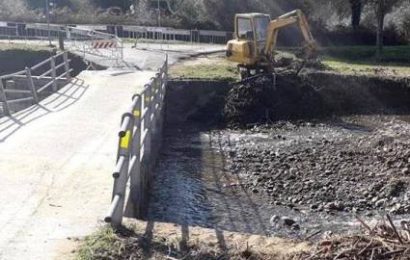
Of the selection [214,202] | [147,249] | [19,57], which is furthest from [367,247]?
[19,57]

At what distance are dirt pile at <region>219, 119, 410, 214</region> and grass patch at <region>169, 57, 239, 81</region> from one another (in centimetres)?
494

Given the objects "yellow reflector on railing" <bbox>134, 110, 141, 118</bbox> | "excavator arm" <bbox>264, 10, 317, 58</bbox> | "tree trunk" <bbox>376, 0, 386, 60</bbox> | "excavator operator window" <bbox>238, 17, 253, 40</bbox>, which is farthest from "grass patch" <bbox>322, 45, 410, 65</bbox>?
"yellow reflector on railing" <bbox>134, 110, 141, 118</bbox>

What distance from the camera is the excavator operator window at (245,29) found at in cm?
2212

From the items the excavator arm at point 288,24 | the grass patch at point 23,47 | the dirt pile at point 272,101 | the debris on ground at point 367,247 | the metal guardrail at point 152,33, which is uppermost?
the excavator arm at point 288,24

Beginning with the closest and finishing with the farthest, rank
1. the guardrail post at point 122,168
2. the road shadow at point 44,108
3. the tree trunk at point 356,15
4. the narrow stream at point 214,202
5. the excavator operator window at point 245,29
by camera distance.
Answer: the guardrail post at point 122,168, the narrow stream at point 214,202, the road shadow at point 44,108, the excavator operator window at point 245,29, the tree trunk at point 356,15

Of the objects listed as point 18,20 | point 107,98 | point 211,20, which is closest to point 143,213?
point 107,98

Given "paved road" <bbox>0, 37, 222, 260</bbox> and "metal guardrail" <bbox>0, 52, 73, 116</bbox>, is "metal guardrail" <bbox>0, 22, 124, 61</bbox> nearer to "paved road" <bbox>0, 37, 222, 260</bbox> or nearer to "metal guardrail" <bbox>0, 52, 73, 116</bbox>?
"metal guardrail" <bbox>0, 52, 73, 116</bbox>

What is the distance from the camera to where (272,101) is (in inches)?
853

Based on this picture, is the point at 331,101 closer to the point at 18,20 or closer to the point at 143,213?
the point at 143,213

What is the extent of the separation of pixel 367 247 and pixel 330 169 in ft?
26.7

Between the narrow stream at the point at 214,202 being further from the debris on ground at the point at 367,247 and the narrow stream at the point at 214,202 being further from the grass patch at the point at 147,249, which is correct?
the debris on ground at the point at 367,247

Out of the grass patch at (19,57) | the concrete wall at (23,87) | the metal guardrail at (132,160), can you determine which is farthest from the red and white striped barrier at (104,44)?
the metal guardrail at (132,160)

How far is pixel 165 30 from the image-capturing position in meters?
41.0

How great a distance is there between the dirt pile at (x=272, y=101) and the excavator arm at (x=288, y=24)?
1.03 metres
